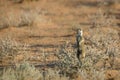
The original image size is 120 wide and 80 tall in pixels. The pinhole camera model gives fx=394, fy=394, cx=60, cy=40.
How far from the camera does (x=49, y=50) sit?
10.1 metres

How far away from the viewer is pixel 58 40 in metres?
11.2

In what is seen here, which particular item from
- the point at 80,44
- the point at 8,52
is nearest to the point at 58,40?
the point at 8,52

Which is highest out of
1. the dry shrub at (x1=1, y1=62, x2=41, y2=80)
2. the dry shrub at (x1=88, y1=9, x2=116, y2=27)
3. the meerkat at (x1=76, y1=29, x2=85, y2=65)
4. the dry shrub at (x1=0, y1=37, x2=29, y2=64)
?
the meerkat at (x1=76, y1=29, x2=85, y2=65)

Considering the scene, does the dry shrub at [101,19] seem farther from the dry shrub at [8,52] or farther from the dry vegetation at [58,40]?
the dry shrub at [8,52]

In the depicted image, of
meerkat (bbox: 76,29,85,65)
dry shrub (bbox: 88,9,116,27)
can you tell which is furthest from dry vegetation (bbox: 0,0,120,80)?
meerkat (bbox: 76,29,85,65)

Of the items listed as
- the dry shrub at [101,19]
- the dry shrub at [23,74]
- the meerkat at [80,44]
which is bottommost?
the dry shrub at [101,19]

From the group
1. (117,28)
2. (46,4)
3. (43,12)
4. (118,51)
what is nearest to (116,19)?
(117,28)

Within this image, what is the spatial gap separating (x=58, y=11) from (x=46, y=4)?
5.65 ft

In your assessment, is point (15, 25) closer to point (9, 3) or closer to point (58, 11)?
point (58, 11)

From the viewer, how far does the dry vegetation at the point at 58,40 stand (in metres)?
7.78

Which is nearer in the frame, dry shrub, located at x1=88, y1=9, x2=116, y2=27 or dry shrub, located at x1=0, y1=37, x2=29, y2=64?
dry shrub, located at x1=0, y1=37, x2=29, y2=64

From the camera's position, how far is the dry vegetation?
25.5 feet

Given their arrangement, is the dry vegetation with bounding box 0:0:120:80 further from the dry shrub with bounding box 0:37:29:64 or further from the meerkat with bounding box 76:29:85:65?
the meerkat with bounding box 76:29:85:65

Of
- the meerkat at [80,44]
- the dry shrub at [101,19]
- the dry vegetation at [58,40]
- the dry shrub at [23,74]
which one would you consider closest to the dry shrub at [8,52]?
the dry vegetation at [58,40]
